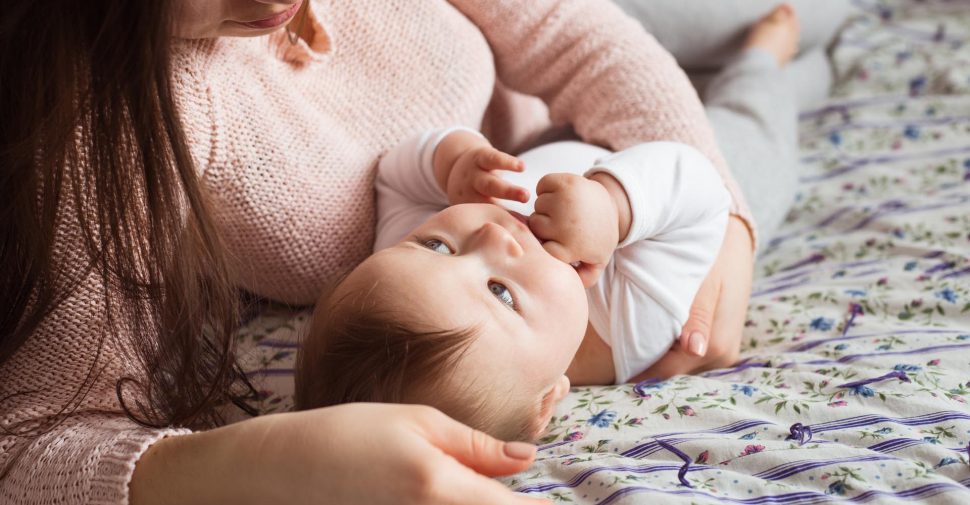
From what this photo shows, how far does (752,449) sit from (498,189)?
0.36 m

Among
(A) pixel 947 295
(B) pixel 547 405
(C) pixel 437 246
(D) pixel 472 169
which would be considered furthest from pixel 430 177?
(A) pixel 947 295

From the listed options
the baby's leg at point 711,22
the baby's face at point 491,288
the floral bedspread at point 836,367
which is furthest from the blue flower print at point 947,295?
the baby's leg at point 711,22

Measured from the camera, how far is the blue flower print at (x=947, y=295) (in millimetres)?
1032

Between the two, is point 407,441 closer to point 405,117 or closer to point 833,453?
point 833,453

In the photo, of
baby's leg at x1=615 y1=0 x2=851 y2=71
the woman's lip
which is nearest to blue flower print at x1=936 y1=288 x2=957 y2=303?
baby's leg at x1=615 y1=0 x2=851 y2=71

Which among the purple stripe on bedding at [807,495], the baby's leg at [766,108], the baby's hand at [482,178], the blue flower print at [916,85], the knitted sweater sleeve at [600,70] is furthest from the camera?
the blue flower print at [916,85]

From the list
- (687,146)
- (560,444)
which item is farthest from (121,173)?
(687,146)

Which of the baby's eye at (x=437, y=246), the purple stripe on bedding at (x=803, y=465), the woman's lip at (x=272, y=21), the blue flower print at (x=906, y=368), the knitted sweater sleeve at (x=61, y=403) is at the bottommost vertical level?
the knitted sweater sleeve at (x=61, y=403)

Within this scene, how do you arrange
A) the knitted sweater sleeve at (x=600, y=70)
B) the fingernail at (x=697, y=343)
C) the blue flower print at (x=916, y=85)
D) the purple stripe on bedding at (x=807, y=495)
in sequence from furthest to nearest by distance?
the blue flower print at (x=916, y=85)
the knitted sweater sleeve at (x=600, y=70)
the fingernail at (x=697, y=343)
the purple stripe on bedding at (x=807, y=495)

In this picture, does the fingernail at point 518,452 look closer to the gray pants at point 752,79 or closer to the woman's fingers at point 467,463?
the woman's fingers at point 467,463

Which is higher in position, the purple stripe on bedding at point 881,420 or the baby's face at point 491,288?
the baby's face at point 491,288

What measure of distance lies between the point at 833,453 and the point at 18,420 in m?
0.74

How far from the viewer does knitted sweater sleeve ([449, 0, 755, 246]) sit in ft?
3.83

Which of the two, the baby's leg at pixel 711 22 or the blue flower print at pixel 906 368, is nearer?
the blue flower print at pixel 906 368
